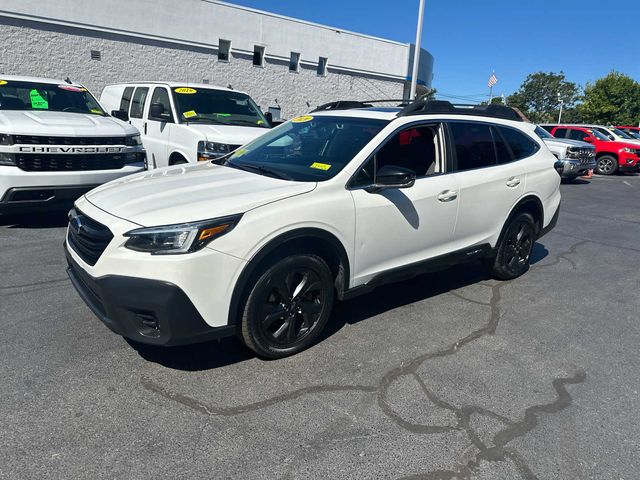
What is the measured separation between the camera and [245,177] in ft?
11.9

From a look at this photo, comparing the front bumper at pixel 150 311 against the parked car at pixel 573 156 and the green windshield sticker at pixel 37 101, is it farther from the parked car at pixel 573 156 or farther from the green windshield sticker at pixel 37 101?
the parked car at pixel 573 156

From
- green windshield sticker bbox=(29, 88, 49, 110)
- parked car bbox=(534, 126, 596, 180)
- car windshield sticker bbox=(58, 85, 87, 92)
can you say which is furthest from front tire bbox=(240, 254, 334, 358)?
parked car bbox=(534, 126, 596, 180)

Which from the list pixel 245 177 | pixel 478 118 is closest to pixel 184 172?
pixel 245 177

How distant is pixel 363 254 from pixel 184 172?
5.37 ft

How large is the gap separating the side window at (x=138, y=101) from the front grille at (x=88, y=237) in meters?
5.94

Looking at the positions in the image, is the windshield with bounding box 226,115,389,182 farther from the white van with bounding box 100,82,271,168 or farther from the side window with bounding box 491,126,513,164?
the white van with bounding box 100,82,271,168

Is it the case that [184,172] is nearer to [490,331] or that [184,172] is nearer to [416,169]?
[416,169]

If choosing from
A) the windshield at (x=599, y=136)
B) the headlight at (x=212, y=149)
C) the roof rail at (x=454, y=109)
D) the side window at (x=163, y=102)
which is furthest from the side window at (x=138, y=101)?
the windshield at (x=599, y=136)

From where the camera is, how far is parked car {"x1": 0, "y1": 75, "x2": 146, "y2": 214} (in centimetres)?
554

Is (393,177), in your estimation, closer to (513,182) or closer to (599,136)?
(513,182)

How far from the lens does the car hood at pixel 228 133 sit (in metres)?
6.92

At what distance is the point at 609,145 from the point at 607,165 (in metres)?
0.84

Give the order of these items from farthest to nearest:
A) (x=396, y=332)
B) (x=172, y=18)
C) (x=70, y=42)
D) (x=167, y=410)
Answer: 1. (x=172, y=18)
2. (x=70, y=42)
3. (x=396, y=332)
4. (x=167, y=410)

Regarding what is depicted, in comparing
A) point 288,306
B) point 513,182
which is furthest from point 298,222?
point 513,182
